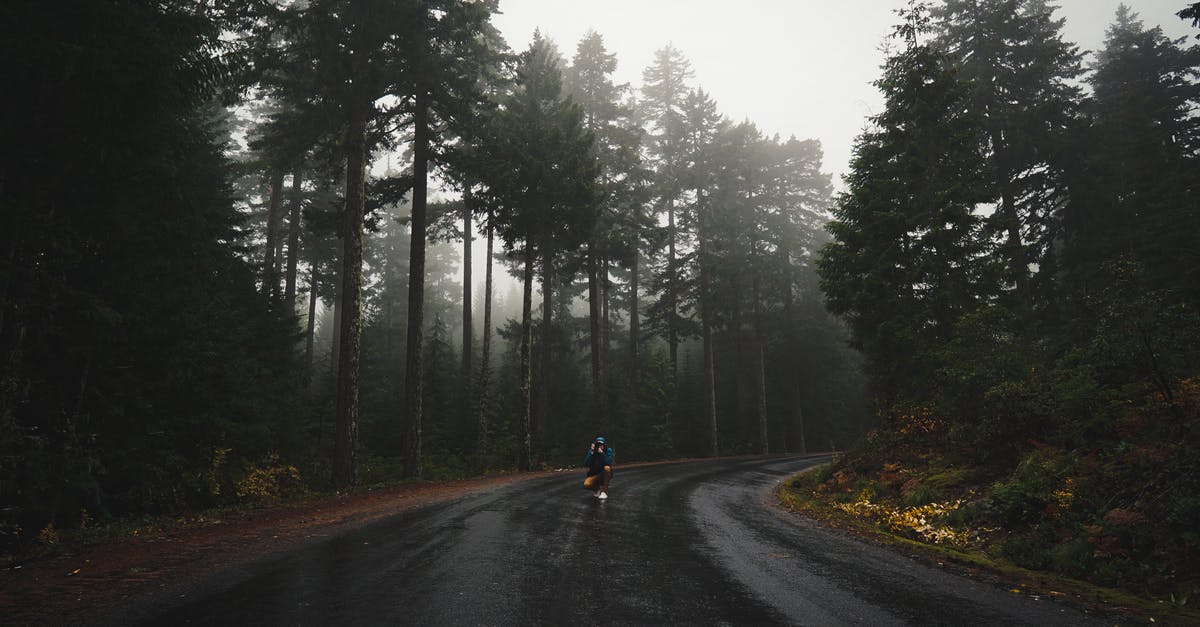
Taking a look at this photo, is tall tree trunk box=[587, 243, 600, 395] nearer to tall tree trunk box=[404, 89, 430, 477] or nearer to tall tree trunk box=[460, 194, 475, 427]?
tall tree trunk box=[460, 194, 475, 427]

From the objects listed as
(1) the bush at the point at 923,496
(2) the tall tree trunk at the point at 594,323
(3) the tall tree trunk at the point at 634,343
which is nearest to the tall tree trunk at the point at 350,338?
(1) the bush at the point at 923,496

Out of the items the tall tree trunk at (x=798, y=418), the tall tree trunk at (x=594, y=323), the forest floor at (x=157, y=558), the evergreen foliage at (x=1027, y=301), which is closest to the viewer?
the forest floor at (x=157, y=558)

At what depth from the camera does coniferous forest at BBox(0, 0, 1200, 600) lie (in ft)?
26.0

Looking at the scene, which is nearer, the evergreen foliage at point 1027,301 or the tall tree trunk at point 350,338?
the evergreen foliage at point 1027,301

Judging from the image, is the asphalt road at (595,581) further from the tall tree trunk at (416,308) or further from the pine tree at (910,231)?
the tall tree trunk at (416,308)

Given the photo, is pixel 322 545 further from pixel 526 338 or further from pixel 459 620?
pixel 526 338

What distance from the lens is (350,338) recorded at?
1553 cm

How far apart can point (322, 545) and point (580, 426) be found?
20.4 meters

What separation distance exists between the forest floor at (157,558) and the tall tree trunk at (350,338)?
10.3 ft

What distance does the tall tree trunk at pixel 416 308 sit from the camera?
1823 cm

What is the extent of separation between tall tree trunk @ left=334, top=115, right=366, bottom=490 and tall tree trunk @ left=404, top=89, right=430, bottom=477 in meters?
2.55

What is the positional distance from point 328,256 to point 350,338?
1774 centimetres

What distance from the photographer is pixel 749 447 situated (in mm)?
37812

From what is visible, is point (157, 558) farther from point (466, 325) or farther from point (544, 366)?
point (544, 366)
